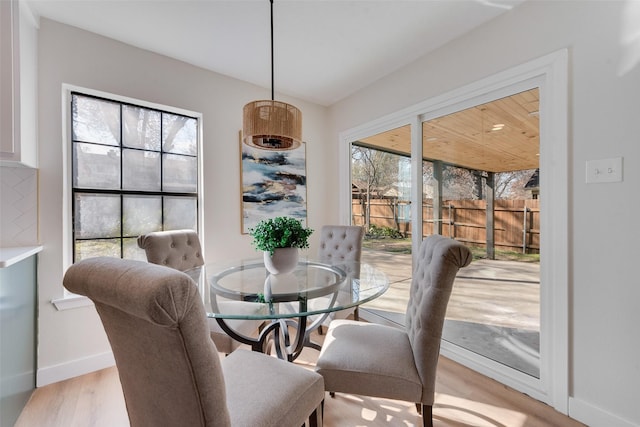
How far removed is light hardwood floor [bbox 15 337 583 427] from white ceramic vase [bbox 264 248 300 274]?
0.88 meters

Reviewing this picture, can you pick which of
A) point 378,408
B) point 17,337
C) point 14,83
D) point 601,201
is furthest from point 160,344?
point 601,201

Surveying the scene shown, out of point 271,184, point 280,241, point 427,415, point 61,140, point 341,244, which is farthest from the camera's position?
point 271,184

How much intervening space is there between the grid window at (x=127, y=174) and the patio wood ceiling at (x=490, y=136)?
2159 millimetres

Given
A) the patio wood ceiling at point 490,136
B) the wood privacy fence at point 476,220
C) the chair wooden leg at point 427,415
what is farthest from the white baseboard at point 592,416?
the patio wood ceiling at point 490,136

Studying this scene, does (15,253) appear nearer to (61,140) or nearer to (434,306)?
(61,140)

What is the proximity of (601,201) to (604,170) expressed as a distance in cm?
17

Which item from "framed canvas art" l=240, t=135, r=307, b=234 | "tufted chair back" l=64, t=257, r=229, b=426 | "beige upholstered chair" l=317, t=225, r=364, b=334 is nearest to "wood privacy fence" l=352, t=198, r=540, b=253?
"beige upholstered chair" l=317, t=225, r=364, b=334

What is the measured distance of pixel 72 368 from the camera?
6.64ft

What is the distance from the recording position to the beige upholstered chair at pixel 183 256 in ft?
5.62

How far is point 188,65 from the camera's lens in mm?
2572

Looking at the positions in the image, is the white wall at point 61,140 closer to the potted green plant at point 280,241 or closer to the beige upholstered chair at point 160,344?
the potted green plant at point 280,241

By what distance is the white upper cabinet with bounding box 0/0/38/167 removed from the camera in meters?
1.54

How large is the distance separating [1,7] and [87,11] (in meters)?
0.48

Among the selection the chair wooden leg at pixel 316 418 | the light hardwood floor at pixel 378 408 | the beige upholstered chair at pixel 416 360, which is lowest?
the light hardwood floor at pixel 378 408
